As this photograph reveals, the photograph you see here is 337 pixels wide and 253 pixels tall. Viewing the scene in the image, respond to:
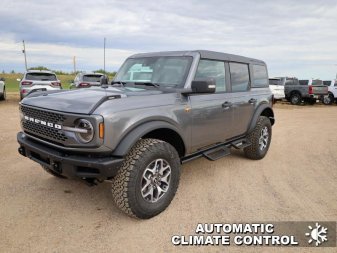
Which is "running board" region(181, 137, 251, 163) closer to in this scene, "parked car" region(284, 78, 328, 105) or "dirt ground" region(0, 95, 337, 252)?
"dirt ground" region(0, 95, 337, 252)

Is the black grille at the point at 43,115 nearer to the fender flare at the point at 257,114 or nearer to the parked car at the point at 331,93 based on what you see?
the fender flare at the point at 257,114

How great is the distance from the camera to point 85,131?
2.95 m

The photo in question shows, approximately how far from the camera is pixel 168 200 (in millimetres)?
3643

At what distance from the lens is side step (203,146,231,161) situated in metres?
4.38

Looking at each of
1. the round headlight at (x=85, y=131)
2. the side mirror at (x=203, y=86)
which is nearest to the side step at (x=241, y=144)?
the side mirror at (x=203, y=86)

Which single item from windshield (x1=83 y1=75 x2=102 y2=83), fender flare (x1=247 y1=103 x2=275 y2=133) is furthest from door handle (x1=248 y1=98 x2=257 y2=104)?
windshield (x1=83 y1=75 x2=102 y2=83)

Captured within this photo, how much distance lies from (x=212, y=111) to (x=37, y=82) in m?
12.0

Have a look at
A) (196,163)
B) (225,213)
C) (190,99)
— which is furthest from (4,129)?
(225,213)

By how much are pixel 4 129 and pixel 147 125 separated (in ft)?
22.4

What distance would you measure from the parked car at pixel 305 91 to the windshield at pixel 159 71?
1733 centimetres

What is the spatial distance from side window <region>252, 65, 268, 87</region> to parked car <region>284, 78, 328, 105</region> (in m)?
14.7

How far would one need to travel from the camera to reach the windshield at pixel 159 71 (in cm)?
410

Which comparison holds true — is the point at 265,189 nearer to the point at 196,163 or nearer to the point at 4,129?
the point at 196,163

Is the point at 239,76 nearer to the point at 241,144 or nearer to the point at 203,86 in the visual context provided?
the point at 241,144
